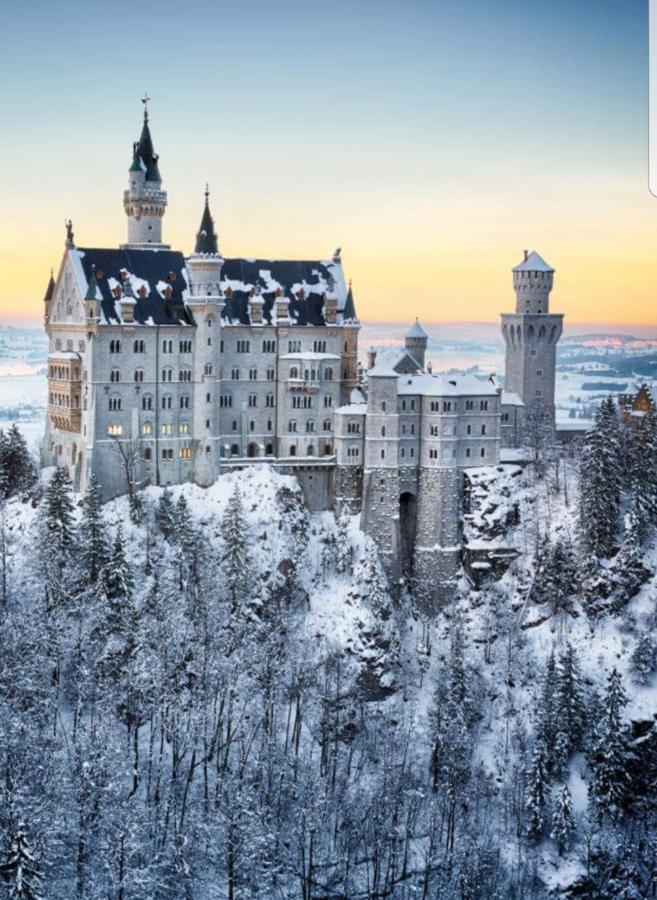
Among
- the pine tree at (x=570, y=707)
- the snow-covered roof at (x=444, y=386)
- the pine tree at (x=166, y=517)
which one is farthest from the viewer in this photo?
the snow-covered roof at (x=444, y=386)

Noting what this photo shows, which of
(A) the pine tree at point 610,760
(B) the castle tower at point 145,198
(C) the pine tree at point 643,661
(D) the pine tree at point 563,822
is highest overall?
(B) the castle tower at point 145,198

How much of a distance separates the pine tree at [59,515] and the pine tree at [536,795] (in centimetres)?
2052

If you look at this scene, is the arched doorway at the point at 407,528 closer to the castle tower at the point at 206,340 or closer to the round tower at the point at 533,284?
the castle tower at the point at 206,340

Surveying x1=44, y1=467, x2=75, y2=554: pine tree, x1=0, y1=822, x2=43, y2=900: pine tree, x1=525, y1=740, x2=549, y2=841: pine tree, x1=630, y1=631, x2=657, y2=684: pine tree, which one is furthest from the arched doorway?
x1=0, y1=822, x2=43, y2=900: pine tree

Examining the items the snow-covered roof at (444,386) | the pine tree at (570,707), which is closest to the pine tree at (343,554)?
the snow-covered roof at (444,386)

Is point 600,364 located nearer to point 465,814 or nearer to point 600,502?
point 600,502

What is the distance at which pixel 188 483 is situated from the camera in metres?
67.1

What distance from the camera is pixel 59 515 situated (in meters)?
62.6

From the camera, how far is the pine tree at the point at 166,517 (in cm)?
6444

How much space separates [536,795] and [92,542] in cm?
2027

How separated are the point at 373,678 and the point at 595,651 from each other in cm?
946

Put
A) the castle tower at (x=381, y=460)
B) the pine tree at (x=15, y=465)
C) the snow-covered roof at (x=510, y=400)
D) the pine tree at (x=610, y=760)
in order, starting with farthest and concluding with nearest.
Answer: the snow-covered roof at (x=510, y=400), the castle tower at (x=381, y=460), the pine tree at (x=15, y=465), the pine tree at (x=610, y=760)

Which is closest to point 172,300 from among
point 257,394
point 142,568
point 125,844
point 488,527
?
point 257,394

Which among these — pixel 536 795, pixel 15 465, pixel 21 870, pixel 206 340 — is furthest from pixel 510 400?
pixel 21 870
